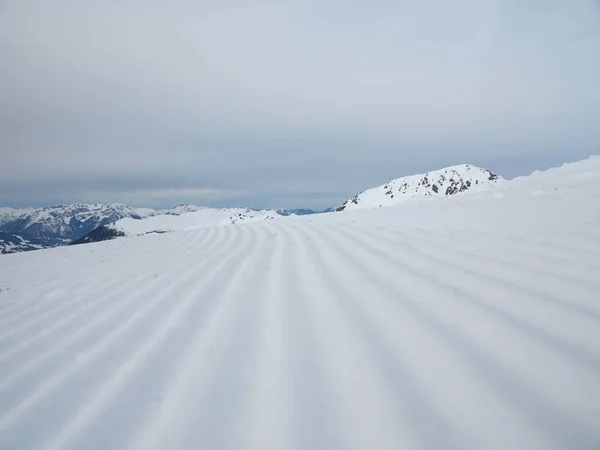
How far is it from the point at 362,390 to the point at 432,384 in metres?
0.28

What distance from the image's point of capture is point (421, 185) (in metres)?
162

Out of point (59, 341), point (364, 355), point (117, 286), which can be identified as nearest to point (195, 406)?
point (364, 355)

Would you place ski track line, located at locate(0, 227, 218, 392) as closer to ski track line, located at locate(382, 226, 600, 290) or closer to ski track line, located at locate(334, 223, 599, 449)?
ski track line, located at locate(334, 223, 599, 449)

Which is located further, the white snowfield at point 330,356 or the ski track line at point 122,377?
the ski track line at point 122,377

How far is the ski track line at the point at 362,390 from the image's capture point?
3.44 feet

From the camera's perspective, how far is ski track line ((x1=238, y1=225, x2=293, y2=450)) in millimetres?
1104

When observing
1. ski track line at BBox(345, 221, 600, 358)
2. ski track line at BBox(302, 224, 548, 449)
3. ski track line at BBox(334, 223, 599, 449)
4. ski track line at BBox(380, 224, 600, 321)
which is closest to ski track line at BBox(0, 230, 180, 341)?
ski track line at BBox(302, 224, 548, 449)

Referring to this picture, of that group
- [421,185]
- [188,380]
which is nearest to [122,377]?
[188,380]

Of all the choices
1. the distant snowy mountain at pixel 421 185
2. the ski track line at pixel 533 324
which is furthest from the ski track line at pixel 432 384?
the distant snowy mountain at pixel 421 185

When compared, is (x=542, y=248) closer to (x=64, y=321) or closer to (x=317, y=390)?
(x=317, y=390)

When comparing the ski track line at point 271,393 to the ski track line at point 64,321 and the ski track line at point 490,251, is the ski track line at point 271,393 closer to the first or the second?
the ski track line at point 64,321

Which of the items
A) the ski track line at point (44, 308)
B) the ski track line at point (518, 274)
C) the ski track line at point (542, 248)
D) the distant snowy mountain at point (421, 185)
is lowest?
the ski track line at point (44, 308)

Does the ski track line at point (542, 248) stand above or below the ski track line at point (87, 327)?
above

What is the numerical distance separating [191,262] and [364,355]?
9.94ft
